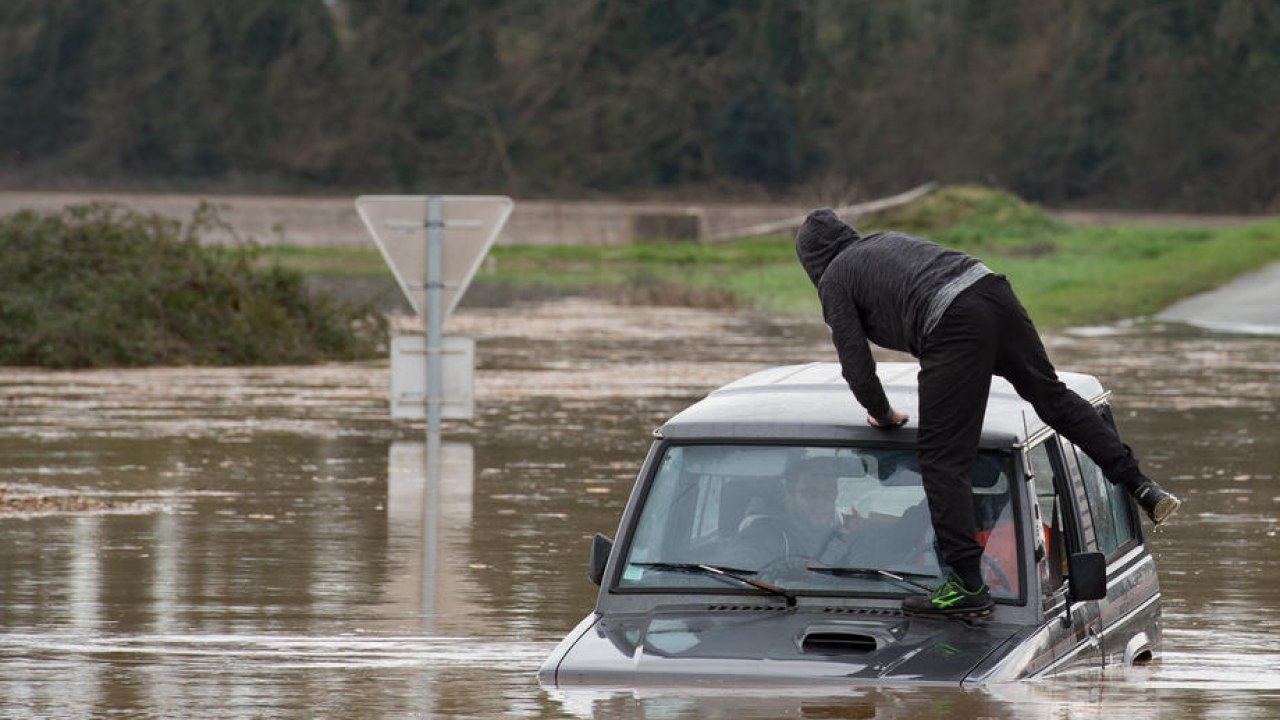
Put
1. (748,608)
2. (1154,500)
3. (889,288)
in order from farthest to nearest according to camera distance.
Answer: (1154,500) → (889,288) → (748,608)

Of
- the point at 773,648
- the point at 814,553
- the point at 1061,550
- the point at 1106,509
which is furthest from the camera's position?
the point at 1106,509

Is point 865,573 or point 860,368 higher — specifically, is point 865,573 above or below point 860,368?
below

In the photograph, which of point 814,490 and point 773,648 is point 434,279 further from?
point 773,648

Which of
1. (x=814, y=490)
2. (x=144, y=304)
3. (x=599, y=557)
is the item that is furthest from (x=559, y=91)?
(x=814, y=490)

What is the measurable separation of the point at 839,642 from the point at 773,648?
192 millimetres

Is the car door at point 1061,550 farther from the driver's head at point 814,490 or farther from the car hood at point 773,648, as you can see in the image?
the driver's head at point 814,490

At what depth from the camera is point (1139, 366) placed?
1099 inches

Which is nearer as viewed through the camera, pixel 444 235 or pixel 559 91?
pixel 444 235

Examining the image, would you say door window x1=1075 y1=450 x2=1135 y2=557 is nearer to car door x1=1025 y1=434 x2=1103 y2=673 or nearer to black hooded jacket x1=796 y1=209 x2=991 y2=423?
car door x1=1025 y1=434 x2=1103 y2=673

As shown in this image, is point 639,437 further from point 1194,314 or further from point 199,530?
point 1194,314

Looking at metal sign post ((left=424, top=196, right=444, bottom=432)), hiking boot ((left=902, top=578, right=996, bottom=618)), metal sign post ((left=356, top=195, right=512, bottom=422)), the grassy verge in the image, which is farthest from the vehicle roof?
the grassy verge

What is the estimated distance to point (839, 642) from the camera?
250 inches

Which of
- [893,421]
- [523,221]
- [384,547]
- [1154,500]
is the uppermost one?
[523,221]

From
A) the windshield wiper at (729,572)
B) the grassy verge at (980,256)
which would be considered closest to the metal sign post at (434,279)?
the windshield wiper at (729,572)
